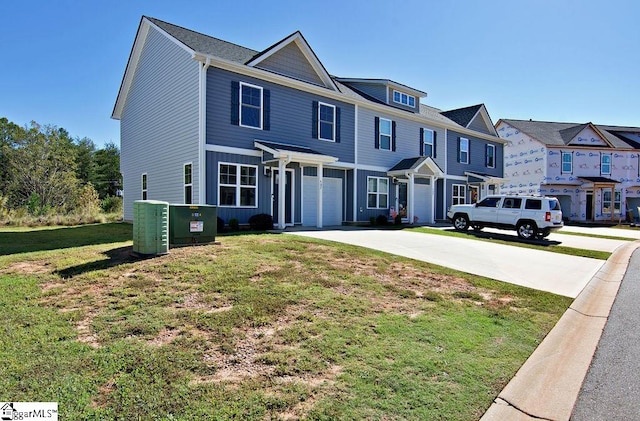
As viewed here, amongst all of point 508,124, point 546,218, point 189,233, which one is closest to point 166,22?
point 189,233

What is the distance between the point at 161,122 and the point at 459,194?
18.4m

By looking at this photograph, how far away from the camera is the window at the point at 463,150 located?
2398 centimetres

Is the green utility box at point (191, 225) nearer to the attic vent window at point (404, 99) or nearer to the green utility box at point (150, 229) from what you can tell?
the green utility box at point (150, 229)

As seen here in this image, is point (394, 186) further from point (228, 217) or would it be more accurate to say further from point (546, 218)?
point (228, 217)

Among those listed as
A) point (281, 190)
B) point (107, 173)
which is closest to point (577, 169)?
point (281, 190)

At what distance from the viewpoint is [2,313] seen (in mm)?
4230

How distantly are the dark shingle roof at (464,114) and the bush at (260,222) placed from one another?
57.4 feet

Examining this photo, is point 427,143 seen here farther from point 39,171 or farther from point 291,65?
point 39,171

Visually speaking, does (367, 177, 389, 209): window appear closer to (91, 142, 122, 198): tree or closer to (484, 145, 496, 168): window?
(484, 145, 496, 168): window

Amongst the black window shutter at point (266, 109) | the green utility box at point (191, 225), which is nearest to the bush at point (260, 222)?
the black window shutter at point (266, 109)

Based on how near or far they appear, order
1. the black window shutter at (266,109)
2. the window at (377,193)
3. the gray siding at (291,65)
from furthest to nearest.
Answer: the window at (377,193) < the gray siding at (291,65) < the black window shutter at (266,109)

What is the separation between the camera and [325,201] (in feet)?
56.0

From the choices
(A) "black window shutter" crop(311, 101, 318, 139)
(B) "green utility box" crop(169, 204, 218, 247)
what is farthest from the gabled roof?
(B) "green utility box" crop(169, 204, 218, 247)

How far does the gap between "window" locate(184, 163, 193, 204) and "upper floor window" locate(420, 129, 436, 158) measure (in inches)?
537
